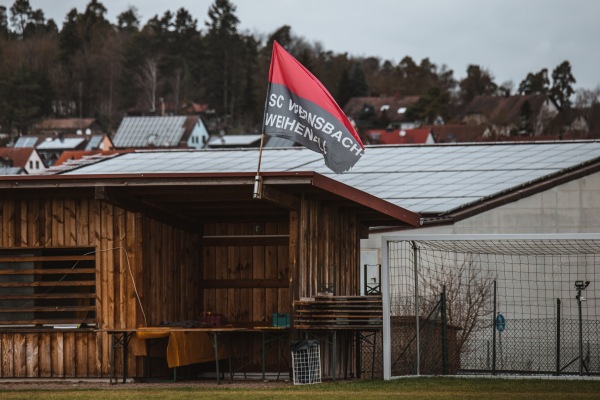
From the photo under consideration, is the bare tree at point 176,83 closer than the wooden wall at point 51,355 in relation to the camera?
No

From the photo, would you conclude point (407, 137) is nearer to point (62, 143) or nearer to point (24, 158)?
point (24, 158)

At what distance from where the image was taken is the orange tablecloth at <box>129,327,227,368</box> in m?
21.4

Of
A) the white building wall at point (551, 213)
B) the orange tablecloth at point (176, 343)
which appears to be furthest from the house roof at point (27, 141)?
the orange tablecloth at point (176, 343)

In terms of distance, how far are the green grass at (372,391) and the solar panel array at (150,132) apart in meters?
127

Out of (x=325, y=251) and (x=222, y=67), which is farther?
(x=222, y=67)

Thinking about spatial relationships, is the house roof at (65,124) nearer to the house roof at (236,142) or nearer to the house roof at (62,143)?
the house roof at (62,143)

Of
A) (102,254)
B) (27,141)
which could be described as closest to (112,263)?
(102,254)

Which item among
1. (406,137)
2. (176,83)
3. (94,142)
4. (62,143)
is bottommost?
(406,137)

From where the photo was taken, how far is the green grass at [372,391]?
1842cm

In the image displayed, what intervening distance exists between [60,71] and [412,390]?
582ft

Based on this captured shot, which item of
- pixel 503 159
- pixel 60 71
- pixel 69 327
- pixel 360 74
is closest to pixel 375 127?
pixel 360 74

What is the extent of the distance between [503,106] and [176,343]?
14009 cm

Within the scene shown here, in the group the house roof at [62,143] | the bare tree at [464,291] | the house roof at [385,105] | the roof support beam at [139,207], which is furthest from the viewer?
the house roof at [385,105]

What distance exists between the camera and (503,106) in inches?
6260
